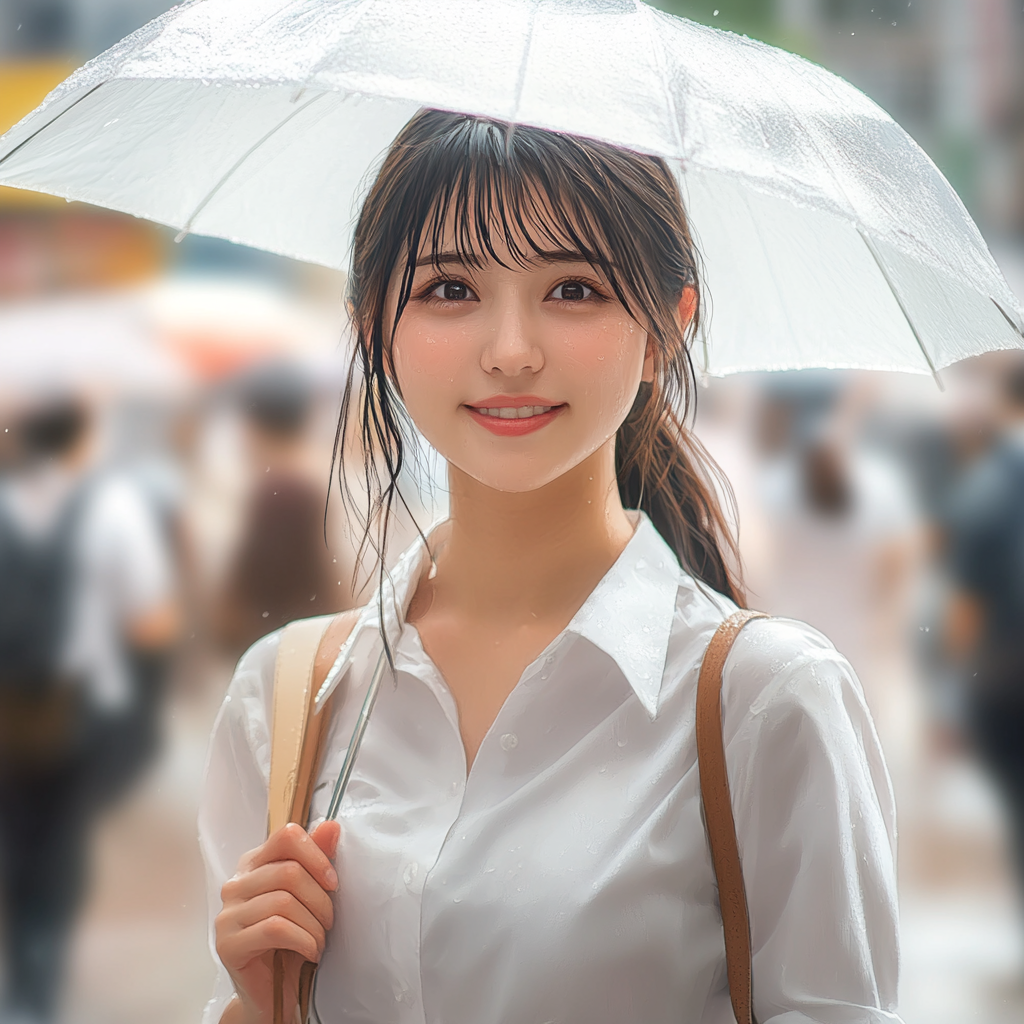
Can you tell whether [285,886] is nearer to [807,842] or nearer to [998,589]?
[807,842]

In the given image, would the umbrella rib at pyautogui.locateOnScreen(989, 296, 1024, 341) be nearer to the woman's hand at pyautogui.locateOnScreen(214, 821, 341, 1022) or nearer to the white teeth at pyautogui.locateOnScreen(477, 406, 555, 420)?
the white teeth at pyautogui.locateOnScreen(477, 406, 555, 420)

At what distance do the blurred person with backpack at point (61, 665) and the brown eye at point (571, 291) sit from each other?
2.18m

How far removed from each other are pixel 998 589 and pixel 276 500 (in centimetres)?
178

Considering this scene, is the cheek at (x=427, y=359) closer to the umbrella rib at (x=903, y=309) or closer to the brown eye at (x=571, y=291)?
the brown eye at (x=571, y=291)

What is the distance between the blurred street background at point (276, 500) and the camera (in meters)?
3.22

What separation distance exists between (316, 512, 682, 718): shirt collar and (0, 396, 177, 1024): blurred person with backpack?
1967mm

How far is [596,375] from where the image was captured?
91cm

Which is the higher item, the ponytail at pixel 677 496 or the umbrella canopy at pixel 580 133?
the umbrella canopy at pixel 580 133

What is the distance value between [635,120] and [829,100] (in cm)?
24

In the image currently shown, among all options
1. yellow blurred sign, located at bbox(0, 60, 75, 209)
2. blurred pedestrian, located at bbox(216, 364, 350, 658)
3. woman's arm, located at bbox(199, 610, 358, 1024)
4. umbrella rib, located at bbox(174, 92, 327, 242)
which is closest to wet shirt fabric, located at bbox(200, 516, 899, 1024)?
woman's arm, located at bbox(199, 610, 358, 1024)

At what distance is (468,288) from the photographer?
0.92 meters

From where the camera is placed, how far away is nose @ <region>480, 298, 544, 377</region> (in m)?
0.87

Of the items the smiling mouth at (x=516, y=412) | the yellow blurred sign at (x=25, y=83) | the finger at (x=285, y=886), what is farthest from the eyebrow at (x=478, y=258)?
the yellow blurred sign at (x=25, y=83)

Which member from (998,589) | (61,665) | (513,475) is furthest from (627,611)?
(61,665)
